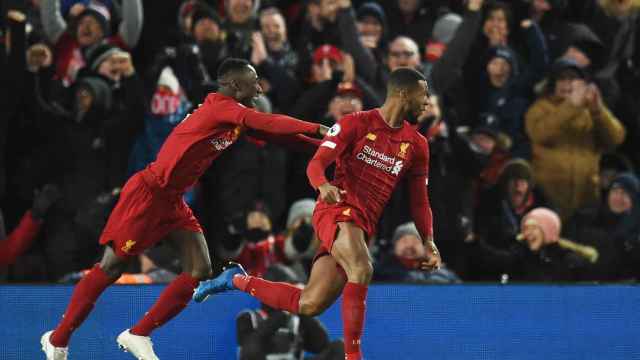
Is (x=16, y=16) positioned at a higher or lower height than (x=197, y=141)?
higher

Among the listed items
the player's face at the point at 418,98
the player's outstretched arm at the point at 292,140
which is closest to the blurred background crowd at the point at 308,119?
the player's outstretched arm at the point at 292,140

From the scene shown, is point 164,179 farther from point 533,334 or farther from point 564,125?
point 564,125

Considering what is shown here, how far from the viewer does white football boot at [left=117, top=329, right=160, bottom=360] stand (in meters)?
7.63

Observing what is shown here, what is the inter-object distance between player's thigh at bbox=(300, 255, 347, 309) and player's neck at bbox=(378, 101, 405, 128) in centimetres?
83

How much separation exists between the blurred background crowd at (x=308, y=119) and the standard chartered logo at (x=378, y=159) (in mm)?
2245

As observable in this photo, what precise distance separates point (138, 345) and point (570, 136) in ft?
14.8

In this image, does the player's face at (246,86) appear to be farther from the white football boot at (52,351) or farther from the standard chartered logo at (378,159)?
the white football boot at (52,351)

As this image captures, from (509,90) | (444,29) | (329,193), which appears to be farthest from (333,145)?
(444,29)

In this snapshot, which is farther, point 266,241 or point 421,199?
point 266,241

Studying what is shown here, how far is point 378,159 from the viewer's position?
7.25 metres

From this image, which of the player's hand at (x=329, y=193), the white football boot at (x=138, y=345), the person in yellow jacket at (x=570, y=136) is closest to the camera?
the player's hand at (x=329, y=193)

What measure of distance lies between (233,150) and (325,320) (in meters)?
2.35

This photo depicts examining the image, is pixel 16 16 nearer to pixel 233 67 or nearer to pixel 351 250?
pixel 233 67

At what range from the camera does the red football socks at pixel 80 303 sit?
7.62 metres
